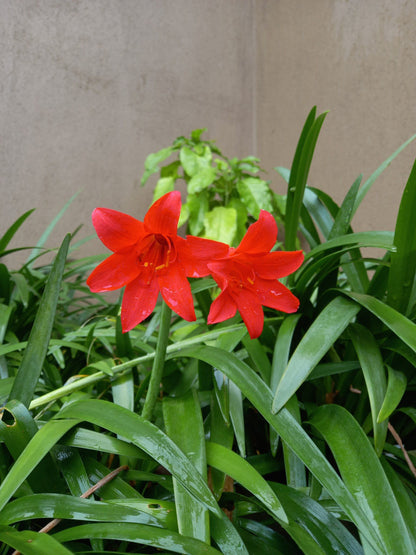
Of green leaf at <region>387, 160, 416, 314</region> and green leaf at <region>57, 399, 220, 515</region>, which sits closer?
green leaf at <region>57, 399, 220, 515</region>

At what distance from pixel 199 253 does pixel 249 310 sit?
0.09 meters

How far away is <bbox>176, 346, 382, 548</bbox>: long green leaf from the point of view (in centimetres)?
48

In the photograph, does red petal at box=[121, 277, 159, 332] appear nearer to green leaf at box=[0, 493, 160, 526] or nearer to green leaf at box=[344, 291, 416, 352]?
green leaf at box=[0, 493, 160, 526]

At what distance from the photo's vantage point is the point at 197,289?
2.75 feet

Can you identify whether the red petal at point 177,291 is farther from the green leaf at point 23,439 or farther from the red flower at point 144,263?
the green leaf at point 23,439

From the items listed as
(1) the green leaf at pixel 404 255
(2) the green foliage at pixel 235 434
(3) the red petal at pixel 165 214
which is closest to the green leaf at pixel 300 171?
(2) the green foliage at pixel 235 434

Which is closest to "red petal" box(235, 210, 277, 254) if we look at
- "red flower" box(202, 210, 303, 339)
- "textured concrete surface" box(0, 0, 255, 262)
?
"red flower" box(202, 210, 303, 339)

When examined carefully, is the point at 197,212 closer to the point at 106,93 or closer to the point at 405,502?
the point at 106,93

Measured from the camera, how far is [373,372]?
0.66 m

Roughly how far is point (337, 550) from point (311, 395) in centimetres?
31

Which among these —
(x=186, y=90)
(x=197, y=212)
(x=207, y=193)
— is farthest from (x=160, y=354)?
(x=186, y=90)

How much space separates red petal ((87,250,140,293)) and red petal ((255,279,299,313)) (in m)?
0.14

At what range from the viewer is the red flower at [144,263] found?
0.48 meters

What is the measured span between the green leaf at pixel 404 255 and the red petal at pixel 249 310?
29cm
